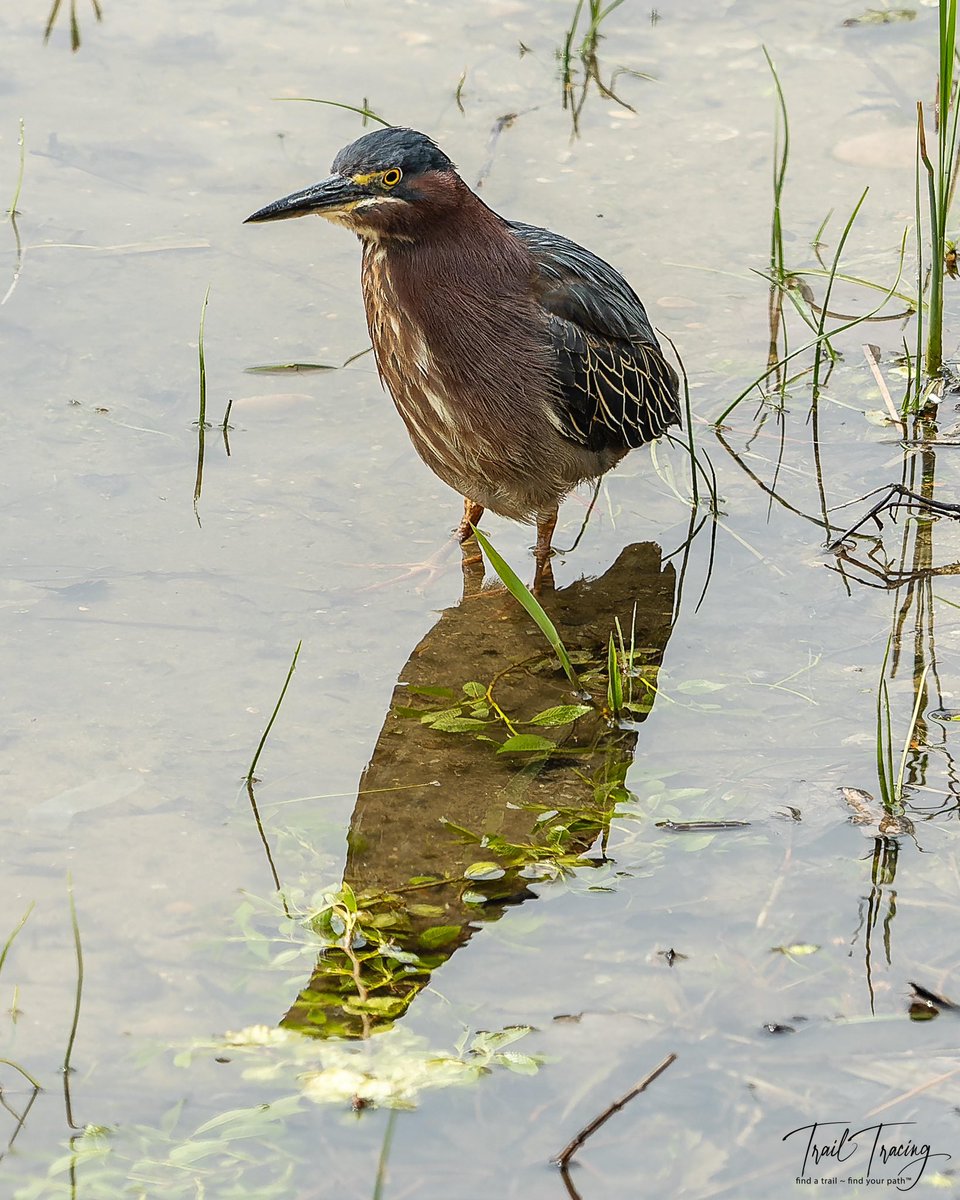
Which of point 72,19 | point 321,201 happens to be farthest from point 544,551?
point 72,19

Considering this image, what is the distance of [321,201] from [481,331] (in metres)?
0.67

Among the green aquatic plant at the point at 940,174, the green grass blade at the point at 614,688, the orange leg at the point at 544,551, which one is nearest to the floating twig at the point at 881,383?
the green aquatic plant at the point at 940,174

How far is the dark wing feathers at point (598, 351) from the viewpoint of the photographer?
16.9ft

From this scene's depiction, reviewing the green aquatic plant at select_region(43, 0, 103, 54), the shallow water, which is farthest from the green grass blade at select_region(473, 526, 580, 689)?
the green aquatic plant at select_region(43, 0, 103, 54)

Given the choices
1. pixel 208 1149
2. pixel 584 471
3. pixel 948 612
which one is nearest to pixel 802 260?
pixel 584 471

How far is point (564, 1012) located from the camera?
3.43 metres

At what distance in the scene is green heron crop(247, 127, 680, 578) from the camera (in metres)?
4.66

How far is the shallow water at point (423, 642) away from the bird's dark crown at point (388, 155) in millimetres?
1266

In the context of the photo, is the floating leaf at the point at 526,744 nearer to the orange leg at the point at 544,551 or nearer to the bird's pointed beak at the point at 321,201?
the orange leg at the point at 544,551

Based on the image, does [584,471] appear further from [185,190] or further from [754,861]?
[185,190]

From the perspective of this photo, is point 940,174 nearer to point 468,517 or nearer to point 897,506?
point 897,506

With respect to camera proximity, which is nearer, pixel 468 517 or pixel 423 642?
pixel 423 642

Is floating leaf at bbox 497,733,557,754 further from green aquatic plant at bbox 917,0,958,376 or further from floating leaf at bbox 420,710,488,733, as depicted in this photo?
green aquatic plant at bbox 917,0,958,376

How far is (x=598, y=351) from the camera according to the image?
529 cm
